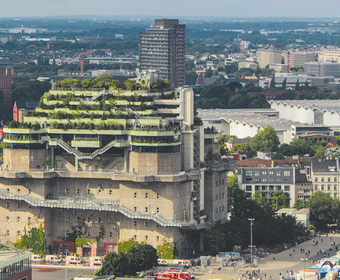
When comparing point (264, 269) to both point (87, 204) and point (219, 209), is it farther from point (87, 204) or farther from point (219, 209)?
point (87, 204)

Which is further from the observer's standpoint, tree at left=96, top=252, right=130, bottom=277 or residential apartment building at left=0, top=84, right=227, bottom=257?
residential apartment building at left=0, top=84, right=227, bottom=257

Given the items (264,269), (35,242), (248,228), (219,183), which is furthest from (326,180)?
(35,242)

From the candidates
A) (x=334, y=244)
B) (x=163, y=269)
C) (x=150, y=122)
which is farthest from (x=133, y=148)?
(x=334, y=244)

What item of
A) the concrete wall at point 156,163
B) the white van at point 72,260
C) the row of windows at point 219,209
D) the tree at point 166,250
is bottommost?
the white van at point 72,260

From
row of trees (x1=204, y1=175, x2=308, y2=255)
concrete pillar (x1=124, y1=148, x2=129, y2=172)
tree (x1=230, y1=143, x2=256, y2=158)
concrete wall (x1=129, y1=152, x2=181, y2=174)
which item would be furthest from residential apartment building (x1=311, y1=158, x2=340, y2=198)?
concrete wall (x1=129, y1=152, x2=181, y2=174)

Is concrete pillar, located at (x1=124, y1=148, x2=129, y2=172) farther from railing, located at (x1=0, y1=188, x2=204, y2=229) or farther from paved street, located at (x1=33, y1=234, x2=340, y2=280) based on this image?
paved street, located at (x1=33, y1=234, x2=340, y2=280)

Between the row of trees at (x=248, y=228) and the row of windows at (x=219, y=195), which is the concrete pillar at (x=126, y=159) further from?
the row of windows at (x=219, y=195)

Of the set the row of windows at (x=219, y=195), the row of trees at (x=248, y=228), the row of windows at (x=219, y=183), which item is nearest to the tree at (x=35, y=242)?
the row of trees at (x=248, y=228)
